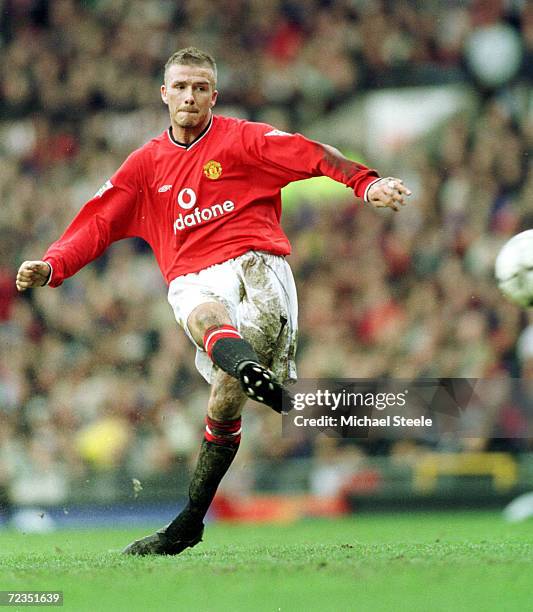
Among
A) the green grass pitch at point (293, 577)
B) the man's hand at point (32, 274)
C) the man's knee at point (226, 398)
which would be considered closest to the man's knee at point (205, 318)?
the man's knee at point (226, 398)

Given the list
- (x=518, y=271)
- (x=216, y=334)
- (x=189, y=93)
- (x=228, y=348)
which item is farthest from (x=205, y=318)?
(x=518, y=271)

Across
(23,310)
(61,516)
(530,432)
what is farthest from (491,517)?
(23,310)

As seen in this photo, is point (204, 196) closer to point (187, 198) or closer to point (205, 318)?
point (187, 198)

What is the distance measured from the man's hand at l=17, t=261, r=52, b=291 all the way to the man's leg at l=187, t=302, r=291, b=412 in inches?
33.9

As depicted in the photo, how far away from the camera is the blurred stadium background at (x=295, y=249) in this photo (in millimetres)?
10812

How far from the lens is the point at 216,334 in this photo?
5.67 m

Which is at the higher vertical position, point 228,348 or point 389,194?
point 389,194

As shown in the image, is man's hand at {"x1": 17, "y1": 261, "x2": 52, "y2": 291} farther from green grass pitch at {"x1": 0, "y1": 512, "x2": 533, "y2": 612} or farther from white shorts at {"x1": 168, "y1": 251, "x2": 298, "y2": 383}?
green grass pitch at {"x1": 0, "y1": 512, "x2": 533, "y2": 612}

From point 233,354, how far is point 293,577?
1.04 m

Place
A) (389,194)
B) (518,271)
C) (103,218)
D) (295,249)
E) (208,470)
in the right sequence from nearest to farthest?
1. (389,194)
2. (518,271)
3. (208,470)
4. (103,218)
5. (295,249)

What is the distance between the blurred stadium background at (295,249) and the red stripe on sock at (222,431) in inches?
176

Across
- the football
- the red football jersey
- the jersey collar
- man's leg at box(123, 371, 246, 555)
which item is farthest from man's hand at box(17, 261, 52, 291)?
the football

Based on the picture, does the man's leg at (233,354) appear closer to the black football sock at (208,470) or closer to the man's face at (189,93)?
the black football sock at (208,470)

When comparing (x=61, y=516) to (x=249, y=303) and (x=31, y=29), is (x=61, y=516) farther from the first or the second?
(x=31, y=29)
